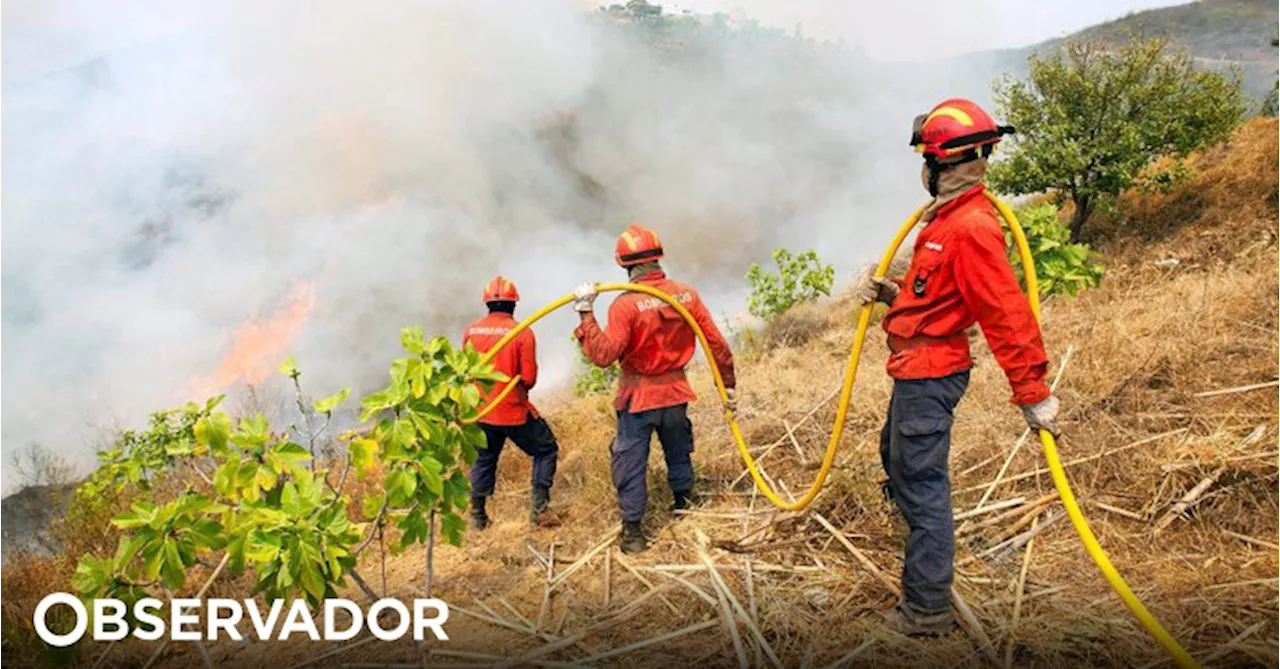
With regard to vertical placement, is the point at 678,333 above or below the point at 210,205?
below

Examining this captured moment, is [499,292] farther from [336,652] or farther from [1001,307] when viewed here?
[1001,307]

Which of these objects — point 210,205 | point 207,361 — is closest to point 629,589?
point 207,361

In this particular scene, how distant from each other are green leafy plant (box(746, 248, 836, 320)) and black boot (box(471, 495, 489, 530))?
29.1 ft

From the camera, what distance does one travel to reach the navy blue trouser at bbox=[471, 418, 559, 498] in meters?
Result: 5.58

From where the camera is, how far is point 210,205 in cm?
3794

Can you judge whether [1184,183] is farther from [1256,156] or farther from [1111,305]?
[1111,305]

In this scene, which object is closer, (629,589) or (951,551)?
Answer: (951,551)

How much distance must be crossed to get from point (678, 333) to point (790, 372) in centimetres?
442

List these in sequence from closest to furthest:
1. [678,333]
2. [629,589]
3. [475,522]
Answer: [629,589], [678,333], [475,522]

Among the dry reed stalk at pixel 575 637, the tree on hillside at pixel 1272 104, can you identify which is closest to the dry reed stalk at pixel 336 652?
the dry reed stalk at pixel 575 637

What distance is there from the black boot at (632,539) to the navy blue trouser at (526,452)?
4.27 feet

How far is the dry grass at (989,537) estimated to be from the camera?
3092 millimetres

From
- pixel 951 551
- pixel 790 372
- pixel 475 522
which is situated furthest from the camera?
pixel 790 372

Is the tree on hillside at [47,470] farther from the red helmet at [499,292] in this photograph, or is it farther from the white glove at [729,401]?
the white glove at [729,401]
